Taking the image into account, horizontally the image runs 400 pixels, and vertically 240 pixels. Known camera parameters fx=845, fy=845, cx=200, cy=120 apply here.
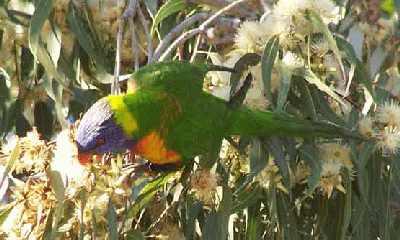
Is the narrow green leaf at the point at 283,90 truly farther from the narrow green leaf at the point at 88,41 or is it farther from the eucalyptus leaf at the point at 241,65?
the narrow green leaf at the point at 88,41

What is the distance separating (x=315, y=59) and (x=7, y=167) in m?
0.55

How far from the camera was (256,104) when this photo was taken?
1.44 m

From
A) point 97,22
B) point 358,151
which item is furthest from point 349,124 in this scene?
point 97,22

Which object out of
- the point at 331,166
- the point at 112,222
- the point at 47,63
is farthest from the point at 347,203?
the point at 47,63

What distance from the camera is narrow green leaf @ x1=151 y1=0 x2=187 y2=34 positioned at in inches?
64.9

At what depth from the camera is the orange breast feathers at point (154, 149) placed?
135 cm

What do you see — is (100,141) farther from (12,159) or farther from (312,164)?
(312,164)

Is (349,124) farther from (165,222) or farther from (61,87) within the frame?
(61,87)

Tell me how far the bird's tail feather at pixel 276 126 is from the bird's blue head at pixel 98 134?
0.67ft

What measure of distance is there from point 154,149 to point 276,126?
21cm

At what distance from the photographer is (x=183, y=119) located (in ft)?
4.55

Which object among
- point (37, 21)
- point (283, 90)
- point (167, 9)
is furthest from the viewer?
point (167, 9)

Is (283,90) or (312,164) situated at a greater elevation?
(283,90)

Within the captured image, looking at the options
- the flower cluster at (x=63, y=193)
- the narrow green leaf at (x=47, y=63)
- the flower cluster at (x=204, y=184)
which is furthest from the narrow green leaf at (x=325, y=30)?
the narrow green leaf at (x=47, y=63)
